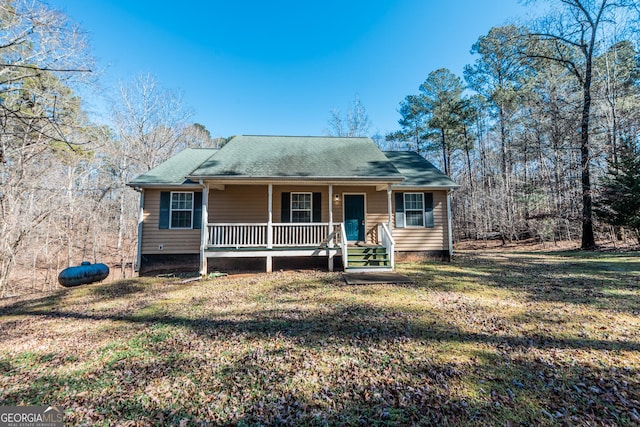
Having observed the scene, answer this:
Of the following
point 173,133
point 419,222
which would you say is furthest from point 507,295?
point 173,133

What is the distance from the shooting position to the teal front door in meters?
9.98

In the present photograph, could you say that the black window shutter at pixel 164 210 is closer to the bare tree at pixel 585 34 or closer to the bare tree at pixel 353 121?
the bare tree at pixel 353 121

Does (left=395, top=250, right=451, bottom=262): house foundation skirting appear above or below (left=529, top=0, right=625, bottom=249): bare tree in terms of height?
below

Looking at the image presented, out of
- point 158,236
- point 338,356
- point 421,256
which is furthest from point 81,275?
point 421,256

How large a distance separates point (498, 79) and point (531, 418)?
2297cm

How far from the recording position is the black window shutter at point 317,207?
9953mm

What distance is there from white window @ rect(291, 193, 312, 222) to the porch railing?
1024 mm

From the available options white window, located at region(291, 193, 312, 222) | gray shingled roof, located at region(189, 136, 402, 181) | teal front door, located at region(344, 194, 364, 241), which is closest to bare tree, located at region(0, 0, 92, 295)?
gray shingled roof, located at region(189, 136, 402, 181)

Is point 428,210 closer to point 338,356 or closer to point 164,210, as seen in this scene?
point 338,356

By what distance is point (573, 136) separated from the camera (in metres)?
14.9

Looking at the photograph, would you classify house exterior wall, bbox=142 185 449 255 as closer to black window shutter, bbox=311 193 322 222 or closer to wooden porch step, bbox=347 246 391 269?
black window shutter, bbox=311 193 322 222

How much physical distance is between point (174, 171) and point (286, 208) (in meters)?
4.67

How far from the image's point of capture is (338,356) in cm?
333

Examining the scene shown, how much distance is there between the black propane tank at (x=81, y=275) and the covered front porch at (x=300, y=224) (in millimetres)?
3568
